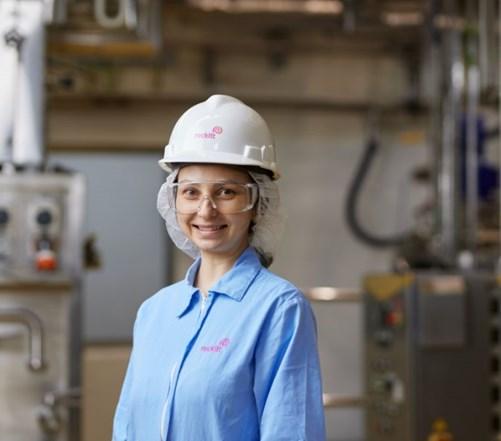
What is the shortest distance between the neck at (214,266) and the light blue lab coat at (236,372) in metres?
0.03

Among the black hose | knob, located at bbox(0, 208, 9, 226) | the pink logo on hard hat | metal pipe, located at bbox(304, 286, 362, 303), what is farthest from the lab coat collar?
the black hose

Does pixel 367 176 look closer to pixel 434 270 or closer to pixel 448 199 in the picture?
pixel 448 199

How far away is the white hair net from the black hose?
16.8ft

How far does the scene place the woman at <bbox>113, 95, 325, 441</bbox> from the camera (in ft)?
5.19

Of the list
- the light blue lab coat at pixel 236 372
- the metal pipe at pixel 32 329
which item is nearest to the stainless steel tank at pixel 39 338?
the metal pipe at pixel 32 329

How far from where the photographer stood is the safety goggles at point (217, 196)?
1.68m

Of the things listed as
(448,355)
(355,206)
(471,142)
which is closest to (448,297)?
(448,355)

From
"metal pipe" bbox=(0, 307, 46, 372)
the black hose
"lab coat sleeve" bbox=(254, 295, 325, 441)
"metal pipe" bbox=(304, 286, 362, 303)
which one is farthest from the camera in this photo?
the black hose

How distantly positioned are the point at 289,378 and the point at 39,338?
1.80 metres

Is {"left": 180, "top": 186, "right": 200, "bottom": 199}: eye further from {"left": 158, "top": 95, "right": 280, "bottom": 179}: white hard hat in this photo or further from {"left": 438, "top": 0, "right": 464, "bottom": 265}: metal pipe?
{"left": 438, "top": 0, "right": 464, "bottom": 265}: metal pipe

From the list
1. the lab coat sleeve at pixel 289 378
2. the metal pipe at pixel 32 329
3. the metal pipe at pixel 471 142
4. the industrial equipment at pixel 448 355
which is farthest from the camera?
the metal pipe at pixel 471 142

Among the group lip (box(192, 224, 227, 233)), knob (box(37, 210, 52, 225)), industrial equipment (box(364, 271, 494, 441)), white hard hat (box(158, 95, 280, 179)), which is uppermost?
white hard hat (box(158, 95, 280, 179))

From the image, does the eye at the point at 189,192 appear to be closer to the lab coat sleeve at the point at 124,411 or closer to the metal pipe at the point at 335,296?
the lab coat sleeve at the point at 124,411

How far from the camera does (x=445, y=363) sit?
4383 mm
